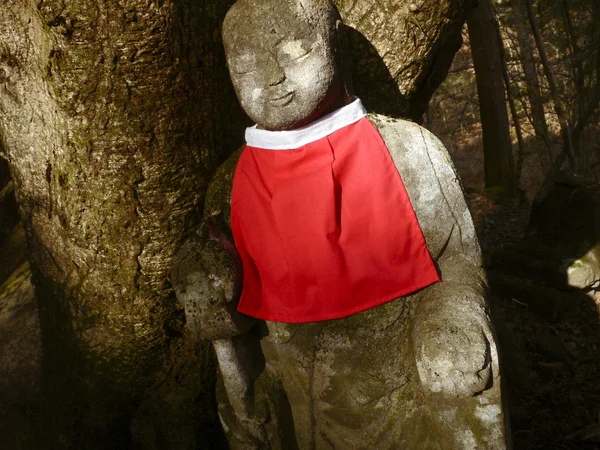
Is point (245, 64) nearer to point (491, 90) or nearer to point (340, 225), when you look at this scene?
point (340, 225)

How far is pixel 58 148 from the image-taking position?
219 cm

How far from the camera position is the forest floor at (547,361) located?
11.1 feet

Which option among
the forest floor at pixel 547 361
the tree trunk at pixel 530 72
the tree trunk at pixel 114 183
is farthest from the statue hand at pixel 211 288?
the tree trunk at pixel 530 72

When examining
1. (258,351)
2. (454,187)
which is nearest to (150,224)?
(258,351)

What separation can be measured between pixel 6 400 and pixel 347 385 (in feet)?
7.04

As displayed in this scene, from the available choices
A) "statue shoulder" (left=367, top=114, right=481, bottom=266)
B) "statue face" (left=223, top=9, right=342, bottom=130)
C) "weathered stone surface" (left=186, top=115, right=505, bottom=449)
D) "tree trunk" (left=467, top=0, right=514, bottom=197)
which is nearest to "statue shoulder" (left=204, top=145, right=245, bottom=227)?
"weathered stone surface" (left=186, top=115, right=505, bottom=449)

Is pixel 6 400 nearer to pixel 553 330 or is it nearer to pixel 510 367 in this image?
pixel 510 367

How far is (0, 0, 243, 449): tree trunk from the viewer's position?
2.02 m

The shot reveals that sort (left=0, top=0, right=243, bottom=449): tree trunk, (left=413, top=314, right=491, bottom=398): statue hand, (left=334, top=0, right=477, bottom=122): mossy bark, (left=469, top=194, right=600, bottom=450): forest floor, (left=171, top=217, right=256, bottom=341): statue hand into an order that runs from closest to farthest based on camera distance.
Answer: (left=413, top=314, right=491, bottom=398): statue hand → (left=171, top=217, right=256, bottom=341): statue hand → (left=0, top=0, right=243, bottom=449): tree trunk → (left=334, top=0, right=477, bottom=122): mossy bark → (left=469, top=194, right=600, bottom=450): forest floor

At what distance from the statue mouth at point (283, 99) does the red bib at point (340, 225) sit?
101 millimetres

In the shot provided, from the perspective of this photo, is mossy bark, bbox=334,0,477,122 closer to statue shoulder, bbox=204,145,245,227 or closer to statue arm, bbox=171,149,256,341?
statue shoulder, bbox=204,145,245,227

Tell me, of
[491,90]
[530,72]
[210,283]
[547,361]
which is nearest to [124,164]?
[210,283]

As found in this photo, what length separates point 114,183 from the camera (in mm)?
2160

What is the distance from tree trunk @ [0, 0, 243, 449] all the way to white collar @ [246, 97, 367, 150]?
49 centimetres
